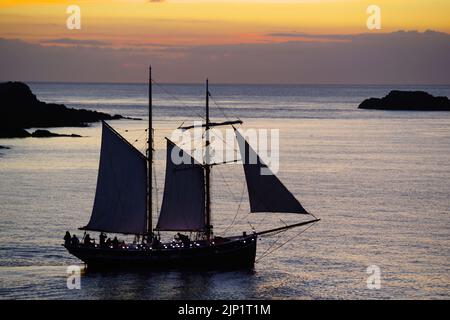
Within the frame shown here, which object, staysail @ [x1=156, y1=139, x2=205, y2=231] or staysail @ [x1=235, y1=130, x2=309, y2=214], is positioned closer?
staysail @ [x1=235, y1=130, x2=309, y2=214]

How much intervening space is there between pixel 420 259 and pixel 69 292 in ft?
62.9

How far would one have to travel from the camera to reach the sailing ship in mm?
47875

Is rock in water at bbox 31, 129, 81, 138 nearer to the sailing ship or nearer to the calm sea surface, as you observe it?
the calm sea surface

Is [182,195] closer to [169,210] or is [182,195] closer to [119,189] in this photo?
[169,210]

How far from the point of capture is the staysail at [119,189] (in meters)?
49.8

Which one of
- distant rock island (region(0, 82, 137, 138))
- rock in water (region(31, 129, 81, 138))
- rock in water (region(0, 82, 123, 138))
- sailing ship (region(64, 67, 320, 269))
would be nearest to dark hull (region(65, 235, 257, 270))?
sailing ship (region(64, 67, 320, 269))

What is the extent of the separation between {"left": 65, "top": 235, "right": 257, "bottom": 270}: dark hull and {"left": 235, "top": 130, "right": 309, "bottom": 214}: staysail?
1945mm

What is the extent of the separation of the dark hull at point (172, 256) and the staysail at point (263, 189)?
195 cm

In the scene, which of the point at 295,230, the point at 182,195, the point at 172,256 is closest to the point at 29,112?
the point at 295,230

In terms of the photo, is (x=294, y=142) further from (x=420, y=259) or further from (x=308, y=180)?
(x=420, y=259)

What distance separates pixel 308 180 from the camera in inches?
3275

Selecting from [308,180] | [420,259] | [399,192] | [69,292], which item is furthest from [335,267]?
[308,180]

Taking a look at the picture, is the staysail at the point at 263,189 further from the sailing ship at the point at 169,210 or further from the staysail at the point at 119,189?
the staysail at the point at 119,189

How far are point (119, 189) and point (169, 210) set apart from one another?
2.98 metres
